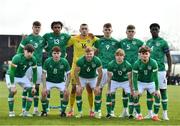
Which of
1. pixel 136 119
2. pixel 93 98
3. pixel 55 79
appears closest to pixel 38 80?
pixel 55 79

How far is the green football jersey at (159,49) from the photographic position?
51.9 ft

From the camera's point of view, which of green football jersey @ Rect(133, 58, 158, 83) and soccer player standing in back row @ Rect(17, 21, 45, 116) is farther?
soccer player standing in back row @ Rect(17, 21, 45, 116)

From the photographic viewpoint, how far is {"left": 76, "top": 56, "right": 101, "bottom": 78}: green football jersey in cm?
1576

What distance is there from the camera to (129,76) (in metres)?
15.9

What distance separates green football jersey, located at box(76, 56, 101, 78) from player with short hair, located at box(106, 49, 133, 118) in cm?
38

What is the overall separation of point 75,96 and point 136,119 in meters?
1.91

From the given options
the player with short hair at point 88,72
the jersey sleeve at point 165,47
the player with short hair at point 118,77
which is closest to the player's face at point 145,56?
the player with short hair at point 118,77

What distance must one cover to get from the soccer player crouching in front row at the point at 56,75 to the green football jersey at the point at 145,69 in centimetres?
183

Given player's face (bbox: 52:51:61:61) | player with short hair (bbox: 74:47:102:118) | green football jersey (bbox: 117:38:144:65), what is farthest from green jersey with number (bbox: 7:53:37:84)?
green football jersey (bbox: 117:38:144:65)

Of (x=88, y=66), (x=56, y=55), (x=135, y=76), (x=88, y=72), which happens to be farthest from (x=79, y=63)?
(x=135, y=76)

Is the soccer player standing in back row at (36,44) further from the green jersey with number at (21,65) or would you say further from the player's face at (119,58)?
the player's face at (119,58)

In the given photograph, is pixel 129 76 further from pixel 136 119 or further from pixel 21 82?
pixel 21 82

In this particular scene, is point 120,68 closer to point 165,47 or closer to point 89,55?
point 89,55

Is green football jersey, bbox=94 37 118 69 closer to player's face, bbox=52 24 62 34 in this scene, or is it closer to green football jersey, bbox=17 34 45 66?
player's face, bbox=52 24 62 34
